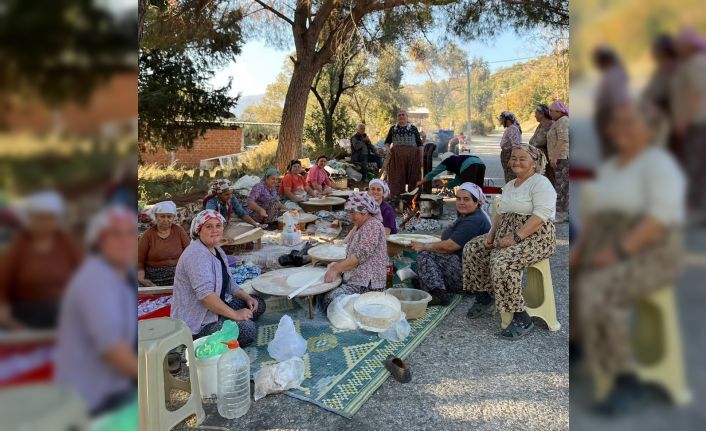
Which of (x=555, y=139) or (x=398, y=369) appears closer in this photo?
(x=398, y=369)

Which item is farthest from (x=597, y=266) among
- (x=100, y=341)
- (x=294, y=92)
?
(x=294, y=92)

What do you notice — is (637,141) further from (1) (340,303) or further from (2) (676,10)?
(1) (340,303)

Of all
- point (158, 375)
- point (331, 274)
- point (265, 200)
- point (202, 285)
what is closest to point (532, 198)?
point (331, 274)

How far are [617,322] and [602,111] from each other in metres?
0.24

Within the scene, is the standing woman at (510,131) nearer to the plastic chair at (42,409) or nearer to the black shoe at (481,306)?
the black shoe at (481,306)

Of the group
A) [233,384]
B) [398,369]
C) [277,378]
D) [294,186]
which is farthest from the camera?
[294,186]

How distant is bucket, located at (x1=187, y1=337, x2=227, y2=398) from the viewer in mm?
2553

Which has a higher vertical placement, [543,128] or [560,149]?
[543,128]

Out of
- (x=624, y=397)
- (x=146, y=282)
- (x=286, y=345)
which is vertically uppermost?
(x=624, y=397)

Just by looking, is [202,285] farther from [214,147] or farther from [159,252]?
[214,147]

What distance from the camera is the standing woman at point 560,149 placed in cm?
636

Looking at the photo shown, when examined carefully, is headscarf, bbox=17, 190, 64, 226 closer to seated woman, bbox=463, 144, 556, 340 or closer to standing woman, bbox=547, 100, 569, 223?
seated woman, bbox=463, 144, 556, 340

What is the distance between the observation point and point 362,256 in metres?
3.66

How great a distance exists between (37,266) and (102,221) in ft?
0.26
